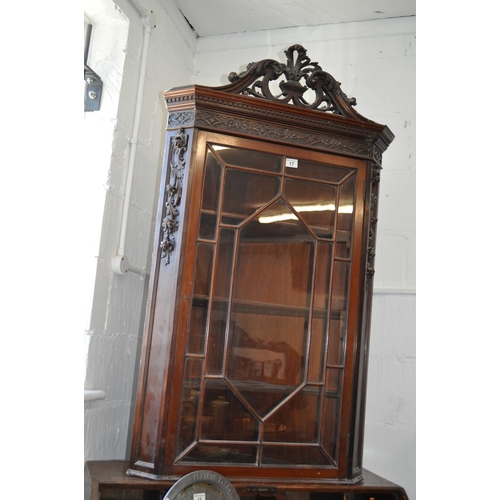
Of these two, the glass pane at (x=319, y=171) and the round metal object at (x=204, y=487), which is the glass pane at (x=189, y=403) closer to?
the round metal object at (x=204, y=487)

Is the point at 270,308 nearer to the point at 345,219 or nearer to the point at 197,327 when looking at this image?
the point at 197,327

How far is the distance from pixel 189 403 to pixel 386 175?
1235mm

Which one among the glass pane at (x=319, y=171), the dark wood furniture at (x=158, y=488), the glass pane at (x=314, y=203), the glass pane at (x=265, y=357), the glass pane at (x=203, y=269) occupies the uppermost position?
the glass pane at (x=319, y=171)

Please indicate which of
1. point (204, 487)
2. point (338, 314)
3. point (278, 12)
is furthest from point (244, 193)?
point (278, 12)

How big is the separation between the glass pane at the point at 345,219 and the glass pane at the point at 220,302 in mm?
322

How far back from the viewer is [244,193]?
1.65 m

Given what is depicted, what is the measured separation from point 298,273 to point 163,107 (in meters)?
1.01

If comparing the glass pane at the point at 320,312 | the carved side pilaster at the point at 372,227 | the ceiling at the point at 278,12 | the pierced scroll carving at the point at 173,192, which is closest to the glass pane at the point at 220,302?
Answer: the pierced scroll carving at the point at 173,192

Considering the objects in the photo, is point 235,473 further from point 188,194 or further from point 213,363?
point 188,194

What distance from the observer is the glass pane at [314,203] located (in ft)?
5.55

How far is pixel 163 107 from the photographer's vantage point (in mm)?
2318

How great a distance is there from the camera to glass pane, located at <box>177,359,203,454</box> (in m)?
1.55

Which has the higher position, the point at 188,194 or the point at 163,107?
the point at 163,107
